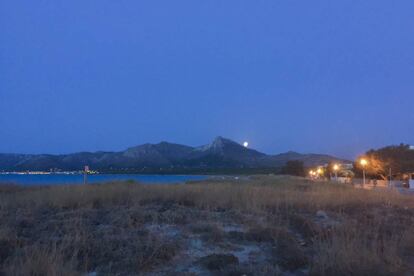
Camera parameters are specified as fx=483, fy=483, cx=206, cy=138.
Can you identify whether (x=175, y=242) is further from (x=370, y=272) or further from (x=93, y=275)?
(x=370, y=272)

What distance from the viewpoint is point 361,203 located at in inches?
713

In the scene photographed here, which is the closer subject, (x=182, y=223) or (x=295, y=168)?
(x=182, y=223)

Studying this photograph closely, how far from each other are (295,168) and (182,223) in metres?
105

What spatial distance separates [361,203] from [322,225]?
19.5 ft

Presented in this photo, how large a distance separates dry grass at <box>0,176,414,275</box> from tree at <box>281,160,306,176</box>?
96.4 meters

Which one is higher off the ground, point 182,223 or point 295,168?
point 295,168

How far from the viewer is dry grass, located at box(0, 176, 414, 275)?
8156 millimetres

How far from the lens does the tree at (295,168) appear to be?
375 feet

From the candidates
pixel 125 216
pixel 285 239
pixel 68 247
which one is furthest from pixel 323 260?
pixel 125 216

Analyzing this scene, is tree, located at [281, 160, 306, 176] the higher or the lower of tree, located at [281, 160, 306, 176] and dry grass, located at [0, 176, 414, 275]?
the higher

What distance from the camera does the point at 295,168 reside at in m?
115

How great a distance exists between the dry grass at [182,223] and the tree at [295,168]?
96.4m

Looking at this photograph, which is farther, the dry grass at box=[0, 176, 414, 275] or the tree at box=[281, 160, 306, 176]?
the tree at box=[281, 160, 306, 176]

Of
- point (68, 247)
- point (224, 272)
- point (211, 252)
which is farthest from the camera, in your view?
point (211, 252)
